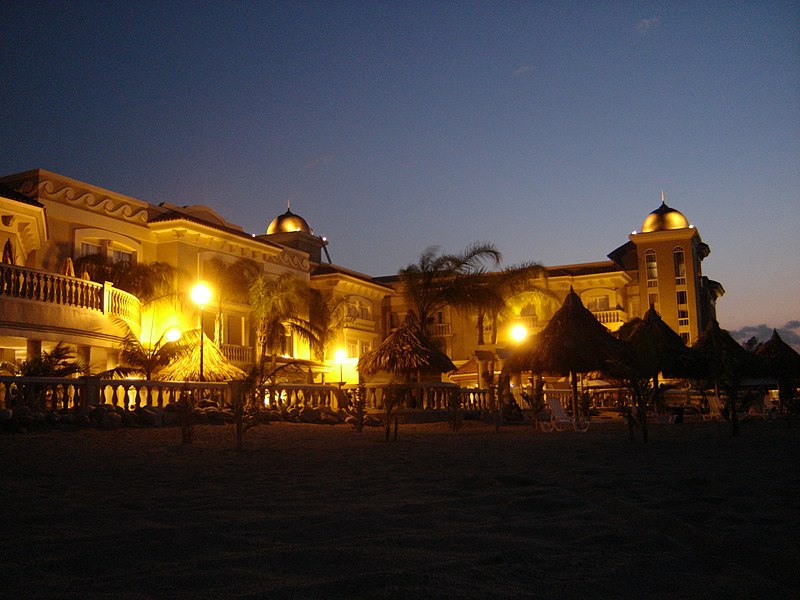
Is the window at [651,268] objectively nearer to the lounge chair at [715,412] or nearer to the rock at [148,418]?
the lounge chair at [715,412]

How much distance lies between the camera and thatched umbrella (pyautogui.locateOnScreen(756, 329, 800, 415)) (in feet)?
88.8

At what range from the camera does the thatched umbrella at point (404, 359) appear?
20922 mm

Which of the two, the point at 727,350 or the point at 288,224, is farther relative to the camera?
the point at 288,224

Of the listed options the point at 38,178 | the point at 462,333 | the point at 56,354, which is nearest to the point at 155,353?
the point at 56,354

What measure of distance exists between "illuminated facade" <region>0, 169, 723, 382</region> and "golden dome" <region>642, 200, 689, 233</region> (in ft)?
0.26

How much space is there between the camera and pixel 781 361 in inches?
1081

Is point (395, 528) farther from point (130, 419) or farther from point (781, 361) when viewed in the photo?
point (781, 361)

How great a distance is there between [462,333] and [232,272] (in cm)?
2210

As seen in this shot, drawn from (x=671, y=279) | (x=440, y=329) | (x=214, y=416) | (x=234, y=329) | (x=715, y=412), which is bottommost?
(x=715, y=412)

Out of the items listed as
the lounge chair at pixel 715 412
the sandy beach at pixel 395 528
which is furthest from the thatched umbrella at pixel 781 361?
the sandy beach at pixel 395 528

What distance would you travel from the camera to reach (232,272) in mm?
29328

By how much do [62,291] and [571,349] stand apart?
36.2 feet

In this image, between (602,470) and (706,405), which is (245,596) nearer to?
(602,470)

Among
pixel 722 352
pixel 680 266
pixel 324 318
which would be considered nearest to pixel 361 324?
pixel 324 318
